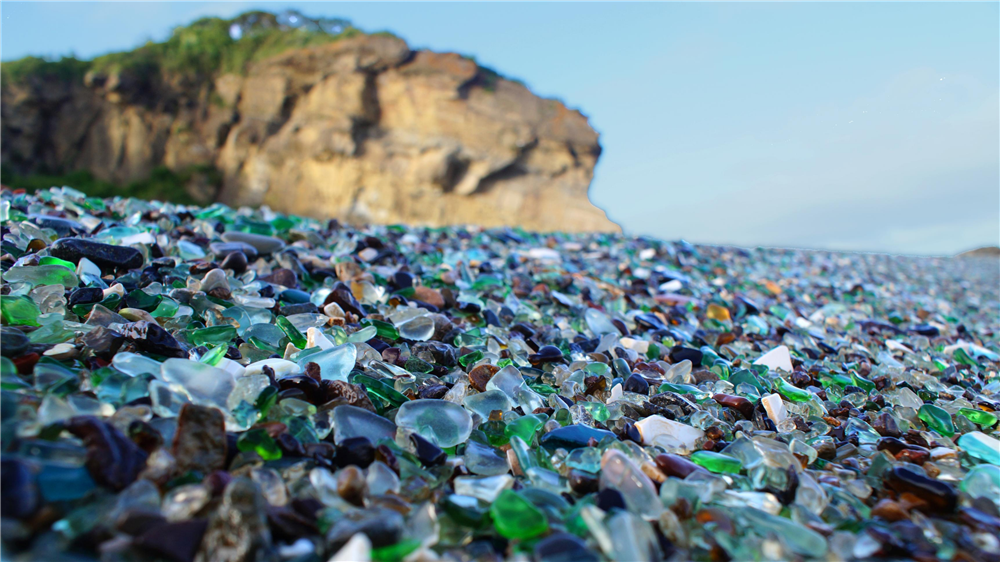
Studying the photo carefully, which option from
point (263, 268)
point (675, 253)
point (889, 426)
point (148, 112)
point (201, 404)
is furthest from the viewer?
point (148, 112)

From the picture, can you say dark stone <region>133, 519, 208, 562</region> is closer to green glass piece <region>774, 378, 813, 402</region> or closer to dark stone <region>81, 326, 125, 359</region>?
dark stone <region>81, 326, 125, 359</region>

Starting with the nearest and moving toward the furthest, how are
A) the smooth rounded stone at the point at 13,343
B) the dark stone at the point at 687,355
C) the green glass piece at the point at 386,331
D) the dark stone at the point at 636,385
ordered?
1. the smooth rounded stone at the point at 13,343
2. the dark stone at the point at 636,385
3. the green glass piece at the point at 386,331
4. the dark stone at the point at 687,355

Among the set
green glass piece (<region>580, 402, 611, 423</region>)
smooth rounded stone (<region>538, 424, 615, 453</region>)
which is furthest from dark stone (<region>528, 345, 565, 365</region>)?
smooth rounded stone (<region>538, 424, 615, 453</region>)

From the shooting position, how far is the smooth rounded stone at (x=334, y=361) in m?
0.89

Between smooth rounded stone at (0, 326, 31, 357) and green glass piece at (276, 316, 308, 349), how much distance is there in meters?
0.38

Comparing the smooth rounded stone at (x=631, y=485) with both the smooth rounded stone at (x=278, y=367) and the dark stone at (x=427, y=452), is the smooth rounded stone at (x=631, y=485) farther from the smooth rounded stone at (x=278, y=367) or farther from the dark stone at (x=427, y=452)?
the smooth rounded stone at (x=278, y=367)

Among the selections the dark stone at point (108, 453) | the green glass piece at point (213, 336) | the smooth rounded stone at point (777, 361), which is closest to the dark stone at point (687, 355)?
the smooth rounded stone at point (777, 361)

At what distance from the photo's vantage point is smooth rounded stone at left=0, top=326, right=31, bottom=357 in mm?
715

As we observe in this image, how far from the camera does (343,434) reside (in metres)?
0.72

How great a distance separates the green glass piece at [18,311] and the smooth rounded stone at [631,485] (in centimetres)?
95

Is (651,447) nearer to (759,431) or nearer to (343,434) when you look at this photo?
(759,431)

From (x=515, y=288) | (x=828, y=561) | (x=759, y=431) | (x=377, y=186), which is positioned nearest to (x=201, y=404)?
(x=828, y=561)

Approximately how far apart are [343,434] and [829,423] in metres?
0.87

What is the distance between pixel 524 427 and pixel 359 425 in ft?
0.85
